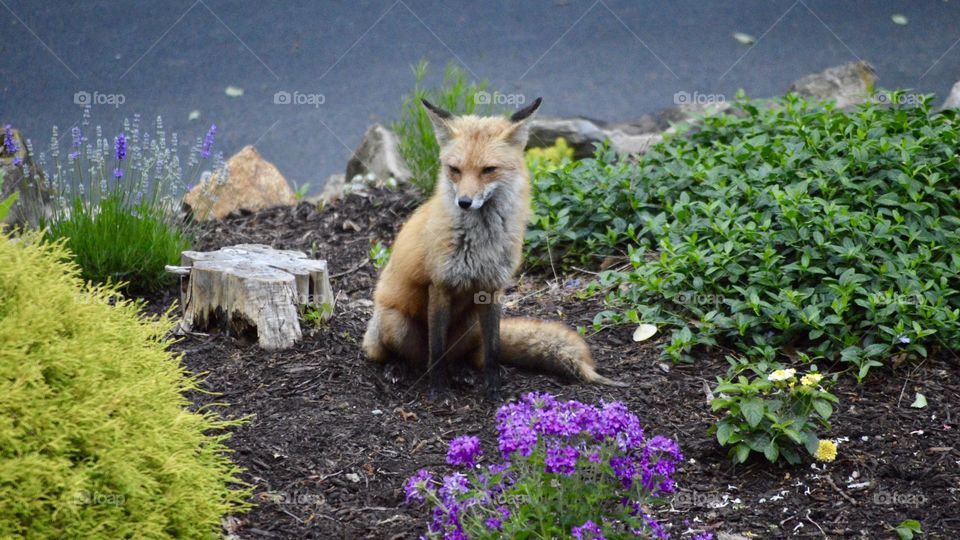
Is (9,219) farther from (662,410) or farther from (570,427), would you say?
(570,427)

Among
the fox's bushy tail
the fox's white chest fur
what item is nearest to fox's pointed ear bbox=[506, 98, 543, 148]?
the fox's white chest fur

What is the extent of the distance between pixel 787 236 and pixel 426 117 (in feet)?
11.8

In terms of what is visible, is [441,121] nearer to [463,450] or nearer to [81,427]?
[463,450]

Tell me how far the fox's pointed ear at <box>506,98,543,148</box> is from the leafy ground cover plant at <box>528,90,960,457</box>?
4.61 ft

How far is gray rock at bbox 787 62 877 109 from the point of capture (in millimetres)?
9977

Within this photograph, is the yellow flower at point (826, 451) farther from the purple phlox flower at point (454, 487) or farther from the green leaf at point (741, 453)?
the purple phlox flower at point (454, 487)

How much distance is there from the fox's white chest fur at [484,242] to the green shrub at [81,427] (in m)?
1.95

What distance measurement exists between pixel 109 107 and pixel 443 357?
5.69 m

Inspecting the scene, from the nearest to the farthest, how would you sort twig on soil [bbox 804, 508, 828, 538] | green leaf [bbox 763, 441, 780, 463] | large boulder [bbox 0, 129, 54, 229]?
twig on soil [bbox 804, 508, 828, 538] → green leaf [bbox 763, 441, 780, 463] → large boulder [bbox 0, 129, 54, 229]

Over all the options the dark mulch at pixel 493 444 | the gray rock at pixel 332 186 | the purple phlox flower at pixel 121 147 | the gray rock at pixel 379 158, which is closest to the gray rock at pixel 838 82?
the gray rock at pixel 379 158

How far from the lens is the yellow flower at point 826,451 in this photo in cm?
429

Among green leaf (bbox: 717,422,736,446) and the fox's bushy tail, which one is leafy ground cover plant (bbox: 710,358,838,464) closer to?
green leaf (bbox: 717,422,736,446)

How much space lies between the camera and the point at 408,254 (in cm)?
523

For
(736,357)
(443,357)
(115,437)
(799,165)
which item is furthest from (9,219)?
(799,165)
